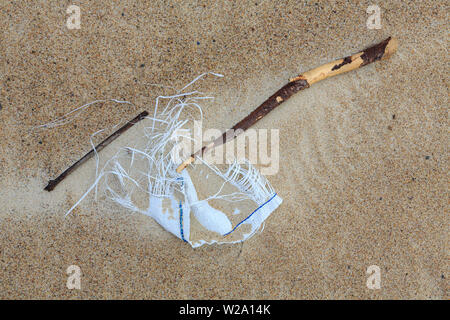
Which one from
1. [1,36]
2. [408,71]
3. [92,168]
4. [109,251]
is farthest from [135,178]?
[408,71]

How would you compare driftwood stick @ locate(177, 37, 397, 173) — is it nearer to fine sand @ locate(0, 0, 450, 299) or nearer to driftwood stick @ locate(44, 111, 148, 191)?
fine sand @ locate(0, 0, 450, 299)

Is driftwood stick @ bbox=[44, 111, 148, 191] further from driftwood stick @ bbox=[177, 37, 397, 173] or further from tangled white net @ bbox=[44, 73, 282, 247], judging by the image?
driftwood stick @ bbox=[177, 37, 397, 173]

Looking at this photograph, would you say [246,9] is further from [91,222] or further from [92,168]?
[91,222]

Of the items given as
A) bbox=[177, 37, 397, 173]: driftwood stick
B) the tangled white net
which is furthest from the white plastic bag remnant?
bbox=[177, 37, 397, 173]: driftwood stick

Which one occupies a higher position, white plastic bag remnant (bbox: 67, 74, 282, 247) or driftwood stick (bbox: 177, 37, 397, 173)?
driftwood stick (bbox: 177, 37, 397, 173)

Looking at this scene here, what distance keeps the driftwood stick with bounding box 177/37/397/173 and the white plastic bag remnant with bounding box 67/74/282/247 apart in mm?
132

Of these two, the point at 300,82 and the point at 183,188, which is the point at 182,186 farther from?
the point at 300,82

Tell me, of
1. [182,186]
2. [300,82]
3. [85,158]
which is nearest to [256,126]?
[300,82]

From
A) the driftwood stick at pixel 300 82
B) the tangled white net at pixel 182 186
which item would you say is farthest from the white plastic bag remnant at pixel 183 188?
the driftwood stick at pixel 300 82

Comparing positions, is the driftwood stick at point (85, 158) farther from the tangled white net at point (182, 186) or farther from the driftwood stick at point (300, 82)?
the driftwood stick at point (300, 82)

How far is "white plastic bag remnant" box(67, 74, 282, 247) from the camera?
72.9 inches

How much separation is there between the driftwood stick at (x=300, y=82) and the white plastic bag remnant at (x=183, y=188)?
0.13m

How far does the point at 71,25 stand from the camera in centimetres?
190

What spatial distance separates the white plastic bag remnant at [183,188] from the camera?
1.85 m
